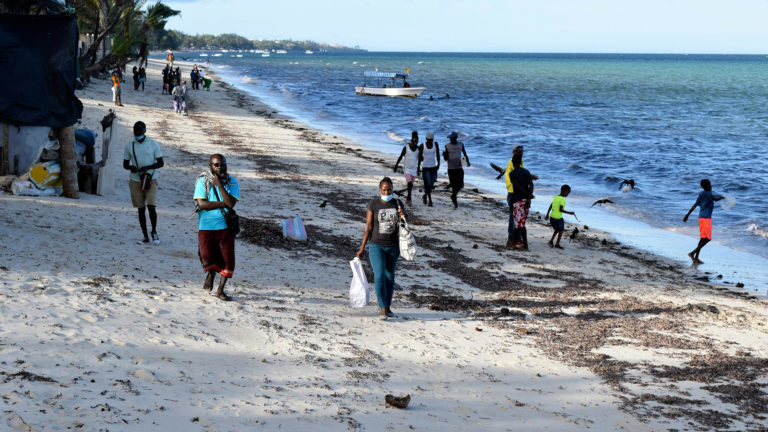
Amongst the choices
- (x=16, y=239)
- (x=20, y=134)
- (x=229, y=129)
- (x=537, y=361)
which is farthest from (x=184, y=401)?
(x=229, y=129)

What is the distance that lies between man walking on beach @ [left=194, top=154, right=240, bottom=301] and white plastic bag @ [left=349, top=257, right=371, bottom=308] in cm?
137

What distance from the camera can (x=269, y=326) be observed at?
7133 mm

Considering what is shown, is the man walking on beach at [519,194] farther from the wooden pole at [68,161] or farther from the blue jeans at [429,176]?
the wooden pole at [68,161]

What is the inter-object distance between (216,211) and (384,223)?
5.77 feet

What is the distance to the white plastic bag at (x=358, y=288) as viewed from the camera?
7906 mm

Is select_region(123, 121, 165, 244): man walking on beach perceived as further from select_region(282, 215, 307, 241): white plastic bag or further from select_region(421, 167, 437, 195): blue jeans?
select_region(421, 167, 437, 195): blue jeans

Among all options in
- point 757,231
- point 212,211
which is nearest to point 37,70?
point 212,211

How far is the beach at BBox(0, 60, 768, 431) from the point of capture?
5.34m

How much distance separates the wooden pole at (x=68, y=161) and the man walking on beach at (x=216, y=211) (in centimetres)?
529

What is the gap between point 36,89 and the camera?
37.7 feet

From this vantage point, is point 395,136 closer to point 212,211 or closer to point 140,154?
point 140,154

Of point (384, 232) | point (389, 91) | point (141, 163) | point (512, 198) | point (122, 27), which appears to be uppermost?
point (122, 27)

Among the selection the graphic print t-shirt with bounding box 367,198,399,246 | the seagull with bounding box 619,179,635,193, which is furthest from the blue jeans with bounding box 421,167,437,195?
the seagull with bounding box 619,179,635,193

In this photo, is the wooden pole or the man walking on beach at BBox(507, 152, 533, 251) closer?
the wooden pole
